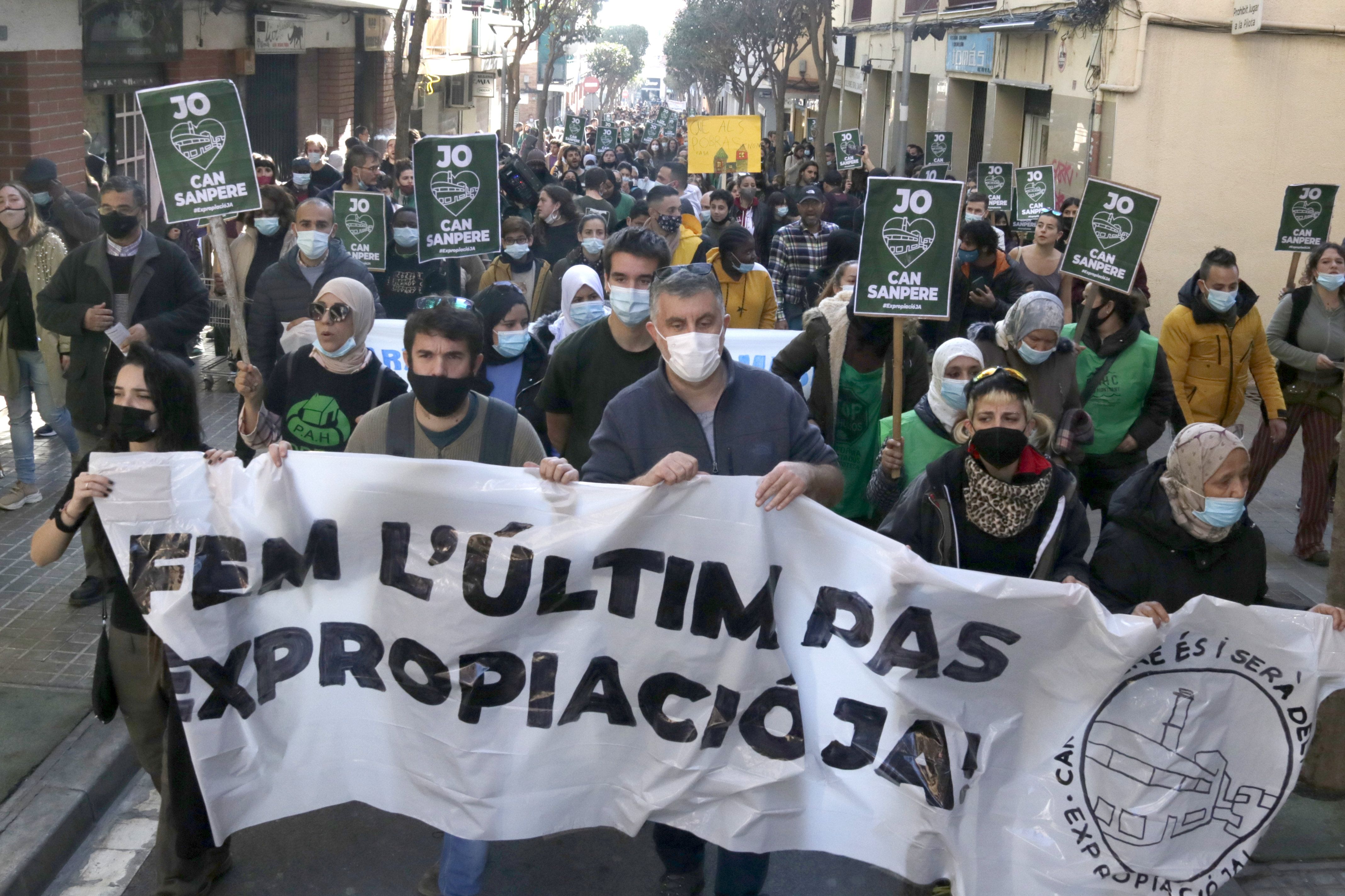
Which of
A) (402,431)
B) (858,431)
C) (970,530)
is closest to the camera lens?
(970,530)

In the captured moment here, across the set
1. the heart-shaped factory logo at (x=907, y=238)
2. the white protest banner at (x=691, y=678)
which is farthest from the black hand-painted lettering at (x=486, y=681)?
the heart-shaped factory logo at (x=907, y=238)

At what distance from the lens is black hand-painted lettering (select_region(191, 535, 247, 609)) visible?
3.75 meters

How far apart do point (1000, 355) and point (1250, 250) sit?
11465mm

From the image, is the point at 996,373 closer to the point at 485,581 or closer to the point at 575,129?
the point at 485,581

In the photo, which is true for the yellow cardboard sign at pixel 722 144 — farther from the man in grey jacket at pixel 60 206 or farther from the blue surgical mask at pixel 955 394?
the blue surgical mask at pixel 955 394

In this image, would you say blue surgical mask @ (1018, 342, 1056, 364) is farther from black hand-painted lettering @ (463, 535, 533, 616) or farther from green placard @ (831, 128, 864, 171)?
green placard @ (831, 128, 864, 171)

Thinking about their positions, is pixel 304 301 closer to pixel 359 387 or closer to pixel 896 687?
pixel 359 387

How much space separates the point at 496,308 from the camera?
5934mm

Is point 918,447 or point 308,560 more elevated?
point 918,447

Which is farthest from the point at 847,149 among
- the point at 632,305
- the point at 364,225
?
the point at 632,305

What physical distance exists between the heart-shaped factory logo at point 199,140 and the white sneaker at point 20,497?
2.50 metres

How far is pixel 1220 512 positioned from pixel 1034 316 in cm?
170

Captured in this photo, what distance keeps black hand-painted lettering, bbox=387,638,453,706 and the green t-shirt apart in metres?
2.26

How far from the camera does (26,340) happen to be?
23.7 ft
